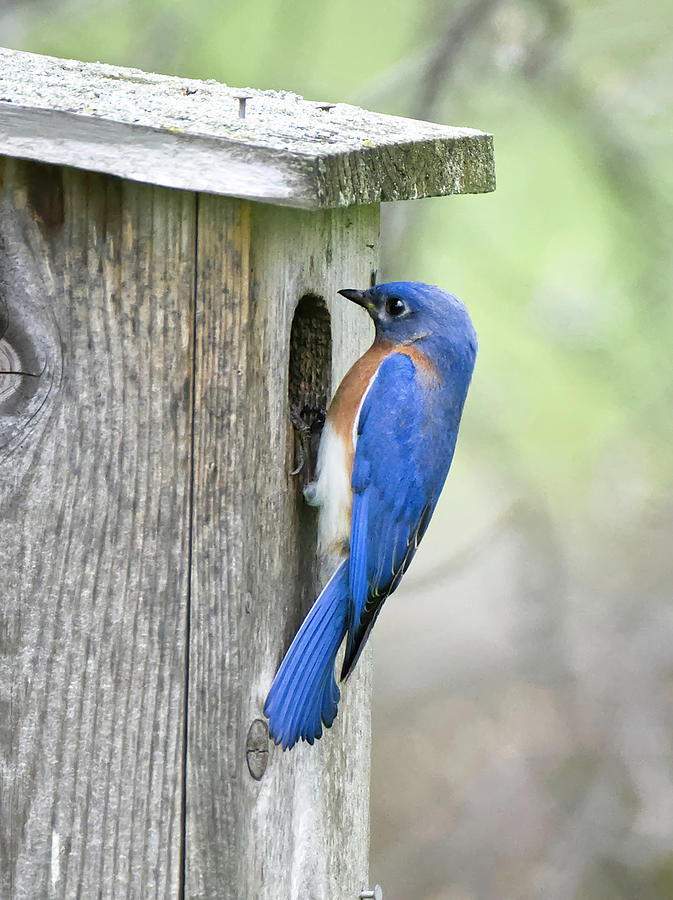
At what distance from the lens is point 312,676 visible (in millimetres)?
2438

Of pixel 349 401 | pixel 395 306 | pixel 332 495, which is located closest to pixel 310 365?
pixel 349 401

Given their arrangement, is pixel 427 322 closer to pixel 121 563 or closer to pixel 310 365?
pixel 310 365

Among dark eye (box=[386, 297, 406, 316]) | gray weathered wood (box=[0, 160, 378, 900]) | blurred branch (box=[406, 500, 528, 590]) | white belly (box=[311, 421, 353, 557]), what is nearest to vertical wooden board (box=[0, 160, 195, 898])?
gray weathered wood (box=[0, 160, 378, 900])

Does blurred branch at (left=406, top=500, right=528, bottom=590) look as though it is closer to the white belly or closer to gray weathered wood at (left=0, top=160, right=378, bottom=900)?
the white belly

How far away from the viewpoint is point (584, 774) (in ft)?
18.3

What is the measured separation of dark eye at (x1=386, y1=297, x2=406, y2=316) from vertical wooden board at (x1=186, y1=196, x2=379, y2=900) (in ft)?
1.59

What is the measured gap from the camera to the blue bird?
96.9 inches

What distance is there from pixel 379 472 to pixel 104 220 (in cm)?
86

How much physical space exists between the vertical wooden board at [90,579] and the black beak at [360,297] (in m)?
0.62

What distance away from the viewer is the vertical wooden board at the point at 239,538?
7.19ft

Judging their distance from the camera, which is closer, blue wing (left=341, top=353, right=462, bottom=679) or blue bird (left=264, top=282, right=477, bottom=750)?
blue bird (left=264, top=282, right=477, bottom=750)

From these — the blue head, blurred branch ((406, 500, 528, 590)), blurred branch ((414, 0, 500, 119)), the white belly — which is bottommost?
the white belly

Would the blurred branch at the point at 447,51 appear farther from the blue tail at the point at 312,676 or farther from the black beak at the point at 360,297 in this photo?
the blue tail at the point at 312,676

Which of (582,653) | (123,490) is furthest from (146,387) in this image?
(582,653)
